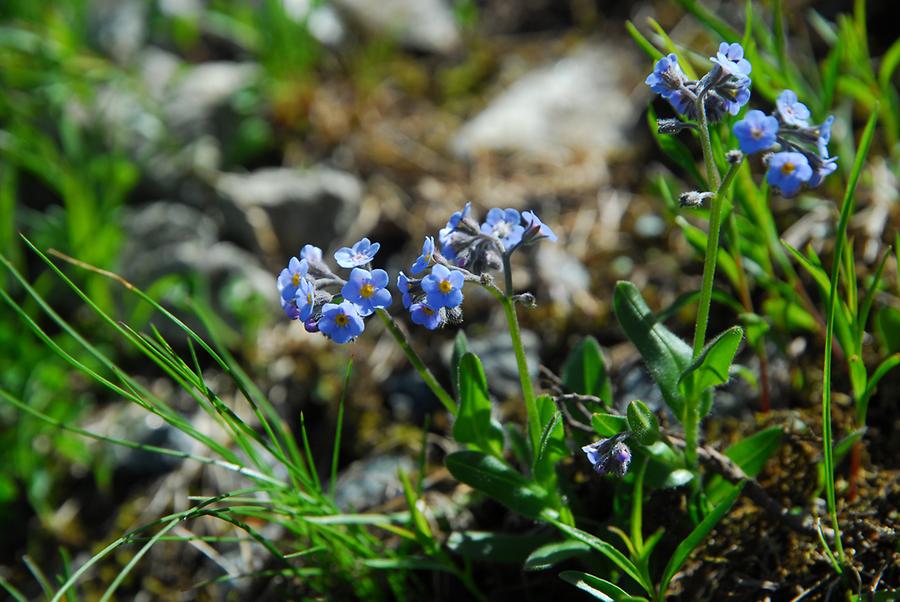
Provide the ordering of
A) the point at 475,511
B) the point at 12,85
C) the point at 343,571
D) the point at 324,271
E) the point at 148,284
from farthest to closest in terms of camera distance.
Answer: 1. the point at 12,85
2. the point at 148,284
3. the point at 475,511
4. the point at 343,571
5. the point at 324,271

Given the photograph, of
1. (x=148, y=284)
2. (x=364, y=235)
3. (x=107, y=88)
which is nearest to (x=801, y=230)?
(x=364, y=235)

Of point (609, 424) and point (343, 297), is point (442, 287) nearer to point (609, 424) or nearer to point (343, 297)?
point (343, 297)

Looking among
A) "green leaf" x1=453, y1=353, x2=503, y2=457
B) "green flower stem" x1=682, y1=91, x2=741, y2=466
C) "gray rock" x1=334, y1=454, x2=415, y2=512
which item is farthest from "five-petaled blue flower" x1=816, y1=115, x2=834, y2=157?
"gray rock" x1=334, y1=454, x2=415, y2=512

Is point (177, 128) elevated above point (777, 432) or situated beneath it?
elevated above

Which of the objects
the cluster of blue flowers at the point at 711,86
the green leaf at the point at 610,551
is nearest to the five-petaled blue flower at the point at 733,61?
the cluster of blue flowers at the point at 711,86

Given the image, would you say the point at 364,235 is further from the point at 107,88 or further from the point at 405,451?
the point at 107,88

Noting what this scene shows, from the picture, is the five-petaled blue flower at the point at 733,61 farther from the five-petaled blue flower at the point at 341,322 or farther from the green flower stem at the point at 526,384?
the five-petaled blue flower at the point at 341,322
